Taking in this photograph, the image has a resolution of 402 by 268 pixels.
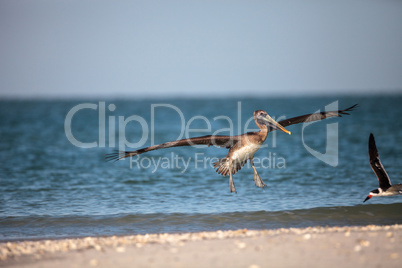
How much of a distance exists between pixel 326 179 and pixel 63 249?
9.76 meters

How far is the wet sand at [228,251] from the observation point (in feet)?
21.0

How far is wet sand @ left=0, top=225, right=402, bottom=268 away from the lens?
252 inches

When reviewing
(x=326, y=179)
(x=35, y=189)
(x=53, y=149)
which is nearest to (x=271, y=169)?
(x=326, y=179)

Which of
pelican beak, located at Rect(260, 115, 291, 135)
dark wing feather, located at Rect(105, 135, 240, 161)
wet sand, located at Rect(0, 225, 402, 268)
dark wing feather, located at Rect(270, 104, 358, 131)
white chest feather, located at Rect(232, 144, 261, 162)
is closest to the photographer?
wet sand, located at Rect(0, 225, 402, 268)

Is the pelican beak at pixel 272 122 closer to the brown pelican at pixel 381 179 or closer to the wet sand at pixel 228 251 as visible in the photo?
the brown pelican at pixel 381 179

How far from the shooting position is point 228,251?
22.5 feet

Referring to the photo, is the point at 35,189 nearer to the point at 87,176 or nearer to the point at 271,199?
the point at 87,176

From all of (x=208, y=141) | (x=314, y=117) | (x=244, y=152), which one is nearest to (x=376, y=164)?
(x=314, y=117)

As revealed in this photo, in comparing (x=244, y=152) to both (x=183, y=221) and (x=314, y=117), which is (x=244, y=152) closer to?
(x=314, y=117)

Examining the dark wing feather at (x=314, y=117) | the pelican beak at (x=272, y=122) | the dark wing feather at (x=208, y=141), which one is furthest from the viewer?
the pelican beak at (x=272, y=122)

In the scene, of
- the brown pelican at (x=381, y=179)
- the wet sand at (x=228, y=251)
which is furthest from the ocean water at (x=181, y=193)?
the wet sand at (x=228, y=251)

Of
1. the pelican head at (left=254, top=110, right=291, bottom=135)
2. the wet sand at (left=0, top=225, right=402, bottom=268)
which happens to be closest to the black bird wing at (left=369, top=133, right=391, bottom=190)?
the pelican head at (left=254, top=110, right=291, bottom=135)

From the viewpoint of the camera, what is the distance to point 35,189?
1456 cm

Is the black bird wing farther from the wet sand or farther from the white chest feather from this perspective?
the wet sand
